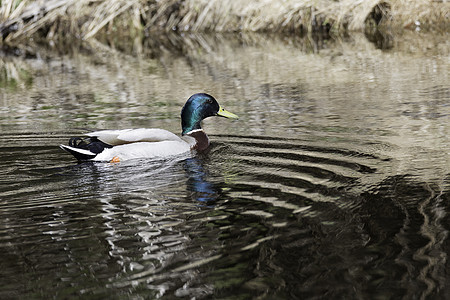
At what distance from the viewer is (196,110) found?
8328 mm

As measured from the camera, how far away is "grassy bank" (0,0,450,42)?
2067cm

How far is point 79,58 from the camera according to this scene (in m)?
17.7

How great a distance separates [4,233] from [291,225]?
175cm

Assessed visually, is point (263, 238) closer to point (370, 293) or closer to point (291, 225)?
point (291, 225)

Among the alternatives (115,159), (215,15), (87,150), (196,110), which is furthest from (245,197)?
(215,15)

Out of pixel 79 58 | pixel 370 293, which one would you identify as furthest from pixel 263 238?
pixel 79 58

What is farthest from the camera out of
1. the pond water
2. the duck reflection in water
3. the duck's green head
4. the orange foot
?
the duck's green head

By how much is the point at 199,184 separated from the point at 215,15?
16566 mm

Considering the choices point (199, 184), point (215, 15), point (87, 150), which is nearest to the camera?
point (199, 184)

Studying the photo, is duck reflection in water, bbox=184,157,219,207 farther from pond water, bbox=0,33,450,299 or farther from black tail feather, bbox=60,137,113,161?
black tail feather, bbox=60,137,113,161

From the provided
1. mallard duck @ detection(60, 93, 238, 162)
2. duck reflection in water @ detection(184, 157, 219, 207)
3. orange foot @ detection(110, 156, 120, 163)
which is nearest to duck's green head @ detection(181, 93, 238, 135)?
mallard duck @ detection(60, 93, 238, 162)

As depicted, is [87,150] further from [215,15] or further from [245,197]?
[215,15]

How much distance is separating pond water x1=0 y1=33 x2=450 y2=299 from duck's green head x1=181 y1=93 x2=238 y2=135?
1.06ft

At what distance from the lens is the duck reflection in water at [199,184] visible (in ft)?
18.4
